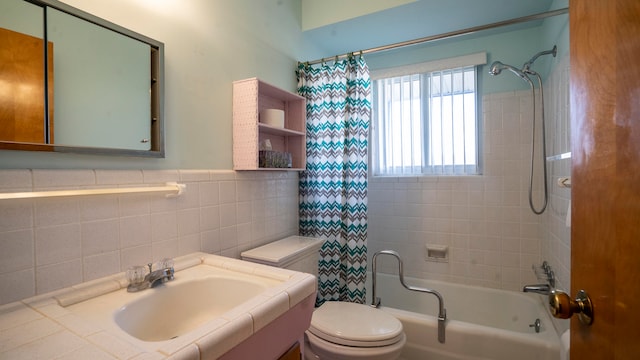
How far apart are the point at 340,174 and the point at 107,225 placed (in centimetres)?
127

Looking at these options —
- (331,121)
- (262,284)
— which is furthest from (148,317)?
(331,121)

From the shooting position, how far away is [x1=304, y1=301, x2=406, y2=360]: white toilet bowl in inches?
52.1

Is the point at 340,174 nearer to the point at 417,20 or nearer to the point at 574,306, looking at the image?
the point at 417,20

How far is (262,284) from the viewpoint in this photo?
99 centimetres

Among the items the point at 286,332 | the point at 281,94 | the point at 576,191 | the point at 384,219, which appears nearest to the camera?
the point at 576,191

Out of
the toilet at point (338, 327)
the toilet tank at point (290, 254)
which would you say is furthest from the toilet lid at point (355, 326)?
the toilet tank at point (290, 254)

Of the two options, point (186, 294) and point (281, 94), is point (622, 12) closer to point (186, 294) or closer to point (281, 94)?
point (186, 294)

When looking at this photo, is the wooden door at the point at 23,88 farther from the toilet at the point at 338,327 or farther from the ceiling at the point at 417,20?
the ceiling at the point at 417,20

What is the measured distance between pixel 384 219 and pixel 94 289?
2.11 m

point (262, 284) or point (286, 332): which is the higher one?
point (262, 284)

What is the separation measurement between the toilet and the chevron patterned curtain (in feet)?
0.79

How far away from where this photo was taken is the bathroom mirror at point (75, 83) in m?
0.77

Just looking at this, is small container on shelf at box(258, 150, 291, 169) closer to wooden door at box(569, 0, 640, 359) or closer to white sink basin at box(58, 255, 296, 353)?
white sink basin at box(58, 255, 296, 353)

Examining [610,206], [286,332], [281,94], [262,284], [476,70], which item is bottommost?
[286,332]
